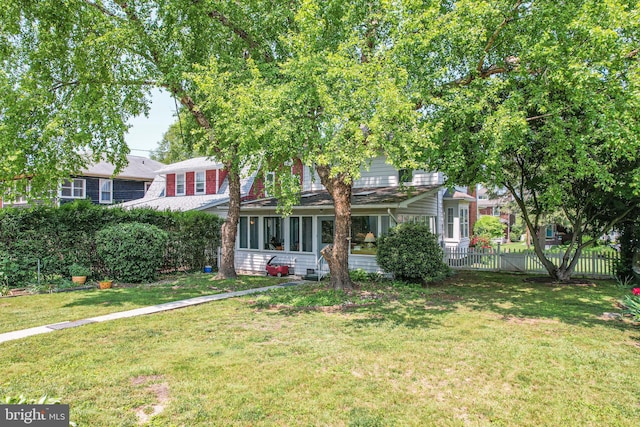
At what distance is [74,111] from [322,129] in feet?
22.1

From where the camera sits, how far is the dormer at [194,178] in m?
23.6

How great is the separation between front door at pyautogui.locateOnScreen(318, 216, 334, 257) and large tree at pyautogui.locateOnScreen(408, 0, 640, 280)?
5.86 m

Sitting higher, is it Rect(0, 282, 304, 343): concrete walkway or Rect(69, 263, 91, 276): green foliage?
Rect(69, 263, 91, 276): green foliage

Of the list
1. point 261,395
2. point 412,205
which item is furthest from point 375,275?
point 261,395

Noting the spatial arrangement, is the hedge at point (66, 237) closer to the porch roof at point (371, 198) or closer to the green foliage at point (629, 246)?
the porch roof at point (371, 198)

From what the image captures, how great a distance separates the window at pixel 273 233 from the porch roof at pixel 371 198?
2.81 ft

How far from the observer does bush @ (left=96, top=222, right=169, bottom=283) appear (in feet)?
45.1

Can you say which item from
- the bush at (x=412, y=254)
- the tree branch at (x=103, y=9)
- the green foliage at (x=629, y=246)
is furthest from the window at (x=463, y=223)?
the tree branch at (x=103, y=9)

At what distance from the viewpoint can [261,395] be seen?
4605 mm

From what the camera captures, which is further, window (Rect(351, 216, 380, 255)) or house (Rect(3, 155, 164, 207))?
house (Rect(3, 155, 164, 207))

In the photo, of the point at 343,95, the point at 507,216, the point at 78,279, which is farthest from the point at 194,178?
the point at 507,216

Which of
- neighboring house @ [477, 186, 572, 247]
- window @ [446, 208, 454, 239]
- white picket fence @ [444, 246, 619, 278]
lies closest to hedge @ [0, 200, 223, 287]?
white picket fence @ [444, 246, 619, 278]

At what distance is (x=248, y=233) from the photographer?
60.5 feet

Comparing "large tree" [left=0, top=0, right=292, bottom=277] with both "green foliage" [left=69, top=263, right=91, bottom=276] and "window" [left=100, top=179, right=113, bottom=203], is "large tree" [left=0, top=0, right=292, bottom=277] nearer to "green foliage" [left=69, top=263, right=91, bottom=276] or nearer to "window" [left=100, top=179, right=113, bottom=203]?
"green foliage" [left=69, top=263, right=91, bottom=276]
